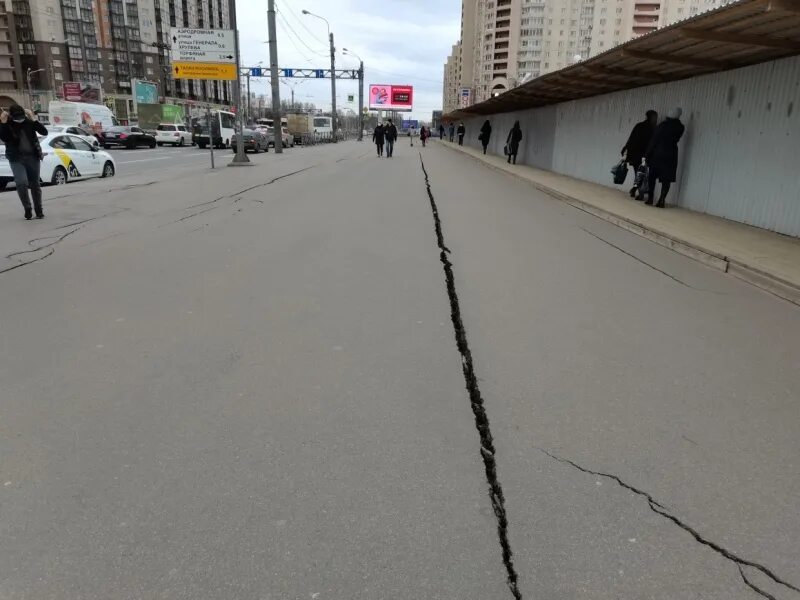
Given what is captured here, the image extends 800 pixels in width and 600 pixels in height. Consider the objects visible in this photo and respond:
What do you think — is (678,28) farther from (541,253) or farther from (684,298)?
(684,298)

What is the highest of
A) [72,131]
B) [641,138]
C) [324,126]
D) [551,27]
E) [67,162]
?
Result: [551,27]

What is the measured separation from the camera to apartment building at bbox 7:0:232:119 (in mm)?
112375

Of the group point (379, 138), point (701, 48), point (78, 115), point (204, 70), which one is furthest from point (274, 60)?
point (701, 48)

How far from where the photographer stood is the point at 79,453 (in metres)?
3.04

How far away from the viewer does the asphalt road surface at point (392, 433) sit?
A: 7.57 ft

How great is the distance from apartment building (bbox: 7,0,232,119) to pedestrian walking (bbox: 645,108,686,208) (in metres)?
108

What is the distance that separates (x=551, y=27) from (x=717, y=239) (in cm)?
14595

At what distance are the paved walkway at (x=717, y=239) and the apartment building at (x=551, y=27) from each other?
129 meters

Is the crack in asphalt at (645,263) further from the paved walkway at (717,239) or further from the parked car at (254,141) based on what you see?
the parked car at (254,141)

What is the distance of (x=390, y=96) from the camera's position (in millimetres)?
A: 95312

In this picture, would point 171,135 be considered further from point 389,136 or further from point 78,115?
point 389,136

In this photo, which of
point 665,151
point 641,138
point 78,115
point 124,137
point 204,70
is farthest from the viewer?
point 78,115

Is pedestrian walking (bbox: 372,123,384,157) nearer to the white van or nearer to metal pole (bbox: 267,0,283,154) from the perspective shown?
metal pole (bbox: 267,0,283,154)

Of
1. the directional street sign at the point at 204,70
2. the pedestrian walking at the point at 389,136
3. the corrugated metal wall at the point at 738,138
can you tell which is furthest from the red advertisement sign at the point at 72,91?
the corrugated metal wall at the point at 738,138
